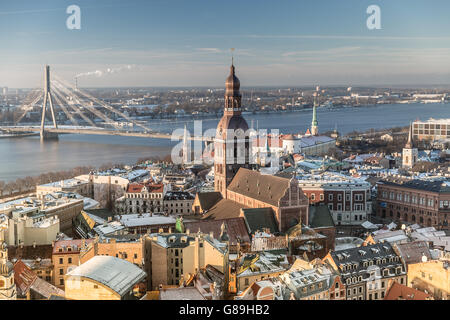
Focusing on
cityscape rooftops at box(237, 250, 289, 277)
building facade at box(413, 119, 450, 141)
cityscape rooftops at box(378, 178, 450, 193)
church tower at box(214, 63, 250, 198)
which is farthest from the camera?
building facade at box(413, 119, 450, 141)

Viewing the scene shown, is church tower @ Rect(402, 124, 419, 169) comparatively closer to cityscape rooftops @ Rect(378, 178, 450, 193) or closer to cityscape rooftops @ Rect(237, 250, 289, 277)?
cityscape rooftops @ Rect(378, 178, 450, 193)

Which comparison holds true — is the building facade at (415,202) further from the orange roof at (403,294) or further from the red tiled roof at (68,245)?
the red tiled roof at (68,245)

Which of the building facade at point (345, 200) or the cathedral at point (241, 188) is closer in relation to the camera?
the cathedral at point (241, 188)

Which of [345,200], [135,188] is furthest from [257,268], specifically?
[135,188]

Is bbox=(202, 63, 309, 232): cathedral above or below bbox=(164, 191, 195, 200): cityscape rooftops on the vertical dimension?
above

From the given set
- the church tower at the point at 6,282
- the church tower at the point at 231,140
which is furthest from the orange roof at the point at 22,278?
the church tower at the point at 231,140

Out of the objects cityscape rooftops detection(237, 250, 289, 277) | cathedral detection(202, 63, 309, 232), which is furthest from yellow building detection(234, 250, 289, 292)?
cathedral detection(202, 63, 309, 232)

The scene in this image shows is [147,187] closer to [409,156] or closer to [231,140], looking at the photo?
[231,140]

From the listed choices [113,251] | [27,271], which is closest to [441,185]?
[113,251]
